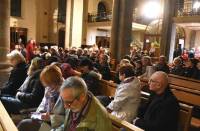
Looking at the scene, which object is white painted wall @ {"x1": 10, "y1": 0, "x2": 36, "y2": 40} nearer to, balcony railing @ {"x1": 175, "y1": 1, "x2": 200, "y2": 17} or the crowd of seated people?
balcony railing @ {"x1": 175, "y1": 1, "x2": 200, "y2": 17}

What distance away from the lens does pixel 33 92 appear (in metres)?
4.35

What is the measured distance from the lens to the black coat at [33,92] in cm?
429

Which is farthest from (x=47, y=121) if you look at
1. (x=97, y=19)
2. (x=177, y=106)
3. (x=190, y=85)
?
(x=97, y=19)

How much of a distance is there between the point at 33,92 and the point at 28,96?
0.10 meters

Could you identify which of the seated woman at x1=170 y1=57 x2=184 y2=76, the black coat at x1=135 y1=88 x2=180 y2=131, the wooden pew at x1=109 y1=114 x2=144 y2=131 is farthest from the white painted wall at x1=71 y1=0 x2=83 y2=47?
the wooden pew at x1=109 y1=114 x2=144 y2=131

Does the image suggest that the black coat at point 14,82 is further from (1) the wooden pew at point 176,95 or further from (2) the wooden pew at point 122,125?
(2) the wooden pew at point 122,125

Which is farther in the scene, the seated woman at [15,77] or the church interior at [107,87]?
the seated woman at [15,77]

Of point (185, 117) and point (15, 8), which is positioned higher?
point (15, 8)

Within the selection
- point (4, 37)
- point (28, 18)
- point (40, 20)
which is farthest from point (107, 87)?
point (40, 20)

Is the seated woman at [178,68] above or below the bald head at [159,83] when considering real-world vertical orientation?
below

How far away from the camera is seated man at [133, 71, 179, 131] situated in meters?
3.13

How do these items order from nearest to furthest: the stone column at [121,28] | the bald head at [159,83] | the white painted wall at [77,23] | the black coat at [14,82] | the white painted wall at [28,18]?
the bald head at [159,83] < the black coat at [14,82] < the stone column at [121,28] < the white painted wall at [77,23] < the white painted wall at [28,18]

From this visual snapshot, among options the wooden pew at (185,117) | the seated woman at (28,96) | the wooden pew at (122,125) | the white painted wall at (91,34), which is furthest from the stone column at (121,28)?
the white painted wall at (91,34)

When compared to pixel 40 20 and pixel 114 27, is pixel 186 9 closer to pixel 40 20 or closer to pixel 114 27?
pixel 114 27
